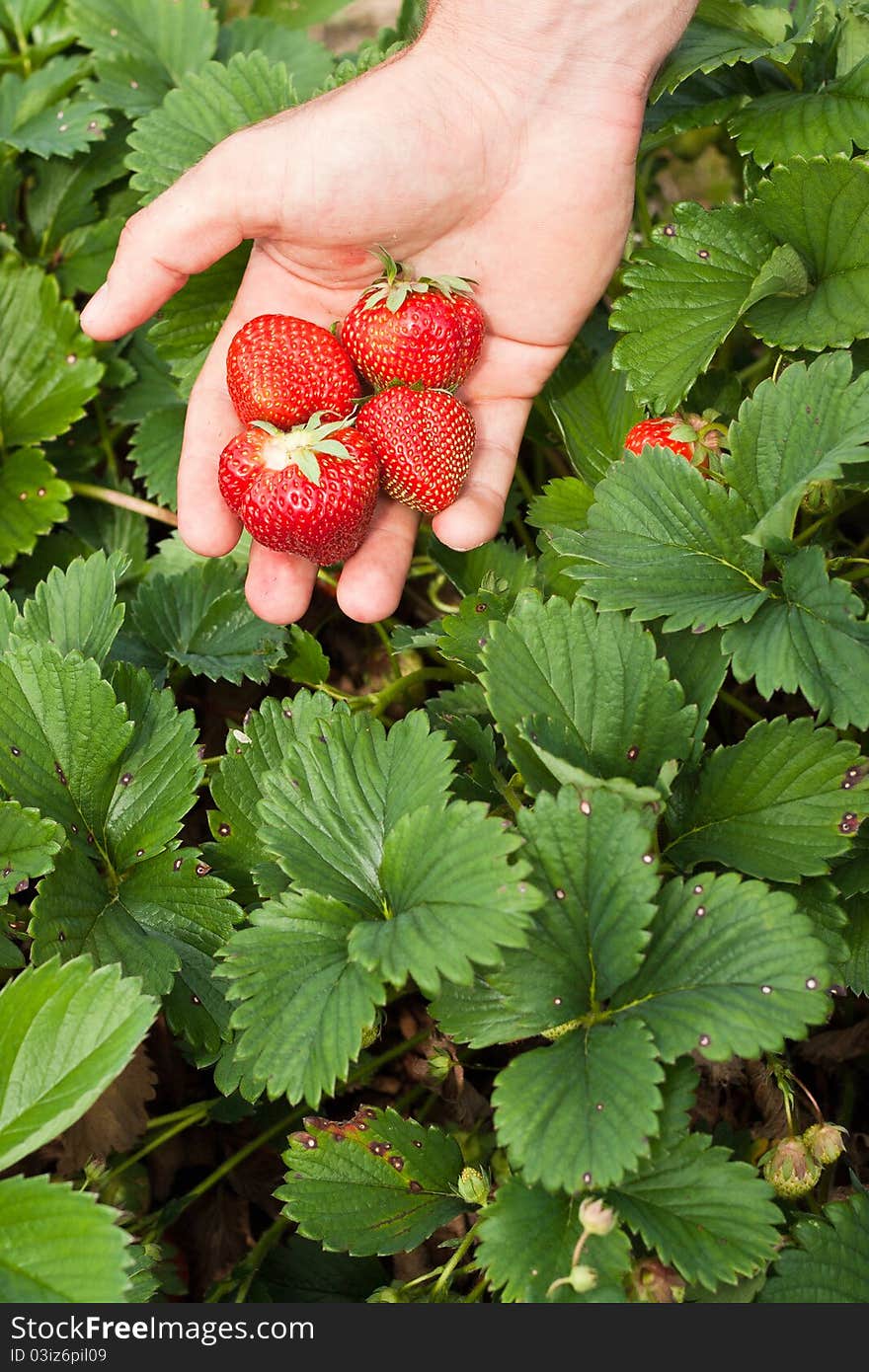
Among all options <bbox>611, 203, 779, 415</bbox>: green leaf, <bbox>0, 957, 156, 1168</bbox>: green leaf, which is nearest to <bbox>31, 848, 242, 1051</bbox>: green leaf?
<bbox>0, 957, 156, 1168</bbox>: green leaf

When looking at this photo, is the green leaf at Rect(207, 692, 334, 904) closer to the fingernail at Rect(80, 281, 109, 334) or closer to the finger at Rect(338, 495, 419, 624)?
the finger at Rect(338, 495, 419, 624)

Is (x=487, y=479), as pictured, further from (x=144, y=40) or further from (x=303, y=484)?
(x=144, y=40)

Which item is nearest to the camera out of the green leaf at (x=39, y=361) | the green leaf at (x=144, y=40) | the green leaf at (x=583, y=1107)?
the green leaf at (x=583, y=1107)

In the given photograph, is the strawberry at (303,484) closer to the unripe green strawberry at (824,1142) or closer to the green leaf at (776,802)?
the green leaf at (776,802)

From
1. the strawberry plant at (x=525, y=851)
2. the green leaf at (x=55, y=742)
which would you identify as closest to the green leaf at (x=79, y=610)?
the strawberry plant at (x=525, y=851)

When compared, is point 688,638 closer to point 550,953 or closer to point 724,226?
point 550,953

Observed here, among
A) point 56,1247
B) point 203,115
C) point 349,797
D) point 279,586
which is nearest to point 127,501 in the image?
point 279,586
